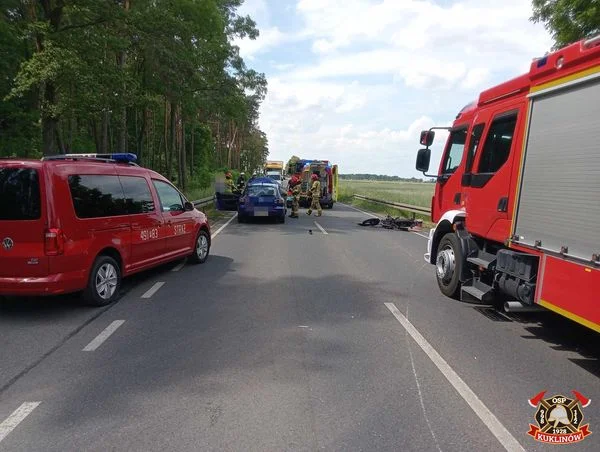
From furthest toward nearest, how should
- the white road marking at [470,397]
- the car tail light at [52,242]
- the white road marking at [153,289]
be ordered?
the white road marking at [153,289] → the car tail light at [52,242] → the white road marking at [470,397]

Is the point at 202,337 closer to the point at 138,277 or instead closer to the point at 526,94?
the point at 138,277

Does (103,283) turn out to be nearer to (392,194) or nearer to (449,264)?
(449,264)

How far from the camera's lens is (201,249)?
956 cm

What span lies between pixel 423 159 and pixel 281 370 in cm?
468

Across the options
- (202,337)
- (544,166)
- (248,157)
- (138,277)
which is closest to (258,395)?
(202,337)

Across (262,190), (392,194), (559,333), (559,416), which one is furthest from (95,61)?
(392,194)

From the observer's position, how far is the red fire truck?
4039mm

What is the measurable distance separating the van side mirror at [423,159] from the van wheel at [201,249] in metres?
4.51

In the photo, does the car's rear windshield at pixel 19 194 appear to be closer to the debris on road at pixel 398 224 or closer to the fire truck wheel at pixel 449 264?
the fire truck wheel at pixel 449 264

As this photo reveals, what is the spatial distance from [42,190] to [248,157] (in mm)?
93994

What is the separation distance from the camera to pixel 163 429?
125 inches

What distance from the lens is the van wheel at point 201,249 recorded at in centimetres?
935

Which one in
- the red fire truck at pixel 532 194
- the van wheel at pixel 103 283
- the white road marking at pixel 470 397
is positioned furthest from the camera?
the van wheel at pixel 103 283

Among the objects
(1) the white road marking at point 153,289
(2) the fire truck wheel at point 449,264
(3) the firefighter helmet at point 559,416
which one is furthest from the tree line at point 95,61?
(3) the firefighter helmet at point 559,416
